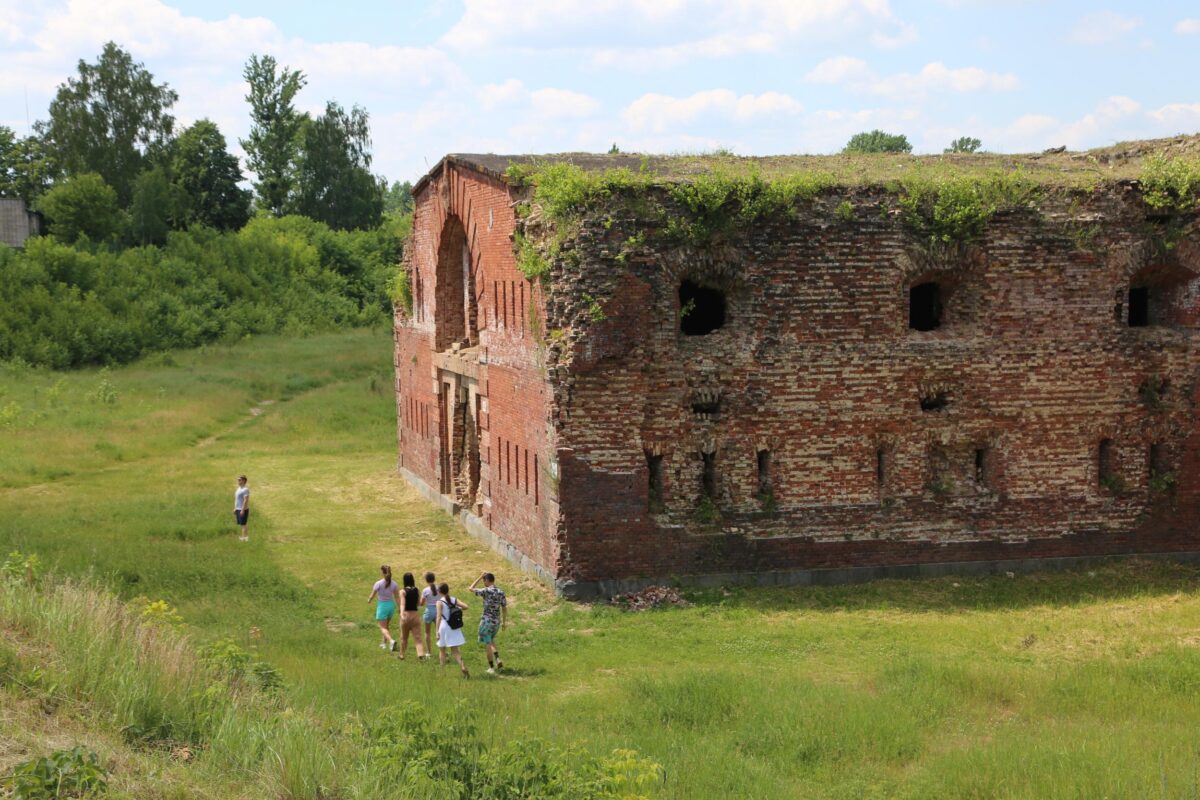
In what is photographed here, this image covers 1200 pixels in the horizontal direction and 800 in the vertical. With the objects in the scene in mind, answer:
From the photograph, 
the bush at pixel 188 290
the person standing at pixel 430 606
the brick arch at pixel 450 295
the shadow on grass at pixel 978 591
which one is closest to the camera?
the person standing at pixel 430 606

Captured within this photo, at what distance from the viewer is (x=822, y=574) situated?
16.9 metres

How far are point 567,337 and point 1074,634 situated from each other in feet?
23.6

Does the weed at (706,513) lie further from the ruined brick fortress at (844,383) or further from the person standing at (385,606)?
the person standing at (385,606)

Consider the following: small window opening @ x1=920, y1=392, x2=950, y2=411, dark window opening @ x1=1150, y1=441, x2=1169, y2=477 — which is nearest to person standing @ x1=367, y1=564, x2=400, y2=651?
small window opening @ x1=920, y1=392, x2=950, y2=411

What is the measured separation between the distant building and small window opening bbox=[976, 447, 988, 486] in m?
50.7

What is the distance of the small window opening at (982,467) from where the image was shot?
1745 cm

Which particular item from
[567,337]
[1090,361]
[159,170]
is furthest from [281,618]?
[159,170]

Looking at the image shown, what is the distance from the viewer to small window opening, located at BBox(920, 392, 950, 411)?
56.4 feet

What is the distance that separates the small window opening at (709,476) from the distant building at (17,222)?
161 feet

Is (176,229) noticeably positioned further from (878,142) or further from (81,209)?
(878,142)

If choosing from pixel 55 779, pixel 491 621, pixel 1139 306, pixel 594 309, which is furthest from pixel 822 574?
pixel 55 779

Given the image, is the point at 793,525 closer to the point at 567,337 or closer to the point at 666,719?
the point at 567,337

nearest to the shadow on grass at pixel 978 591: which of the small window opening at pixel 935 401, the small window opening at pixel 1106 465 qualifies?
the small window opening at pixel 1106 465

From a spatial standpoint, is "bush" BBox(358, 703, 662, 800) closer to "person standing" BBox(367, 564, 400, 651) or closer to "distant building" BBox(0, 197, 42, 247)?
"person standing" BBox(367, 564, 400, 651)
